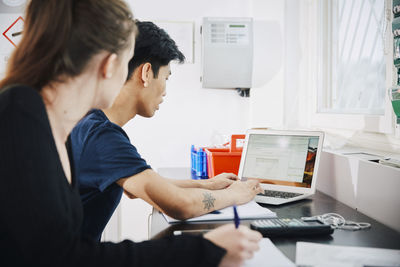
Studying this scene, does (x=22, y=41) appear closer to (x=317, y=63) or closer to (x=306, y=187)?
(x=306, y=187)

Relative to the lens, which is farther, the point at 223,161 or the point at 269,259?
the point at 223,161

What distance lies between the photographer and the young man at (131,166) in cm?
110

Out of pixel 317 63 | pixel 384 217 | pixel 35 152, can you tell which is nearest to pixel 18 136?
pixel 35 152

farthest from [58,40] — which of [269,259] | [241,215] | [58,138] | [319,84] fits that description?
[319,84]

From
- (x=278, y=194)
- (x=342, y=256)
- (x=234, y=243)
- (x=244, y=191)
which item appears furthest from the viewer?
(x=278, y=194)

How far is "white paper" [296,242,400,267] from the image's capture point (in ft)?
2.67

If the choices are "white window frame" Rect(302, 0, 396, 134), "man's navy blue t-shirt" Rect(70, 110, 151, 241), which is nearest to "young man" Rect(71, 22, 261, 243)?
"man's navy blue t-shirt" Rect(70, 110, 151, 241)

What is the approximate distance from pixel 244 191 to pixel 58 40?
868 millimetres

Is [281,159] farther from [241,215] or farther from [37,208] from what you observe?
[37,208]

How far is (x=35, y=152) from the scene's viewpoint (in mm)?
626

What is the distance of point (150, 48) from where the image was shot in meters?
1.41

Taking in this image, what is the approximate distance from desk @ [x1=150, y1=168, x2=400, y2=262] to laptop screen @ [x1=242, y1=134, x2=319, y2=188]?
0.38 feet

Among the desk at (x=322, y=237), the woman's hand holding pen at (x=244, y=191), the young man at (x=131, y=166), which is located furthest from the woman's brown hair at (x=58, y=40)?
the woman's hand holding pen at (x=244, y=191)

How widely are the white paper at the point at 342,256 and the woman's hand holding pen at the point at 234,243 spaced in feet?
Result: 0.51
